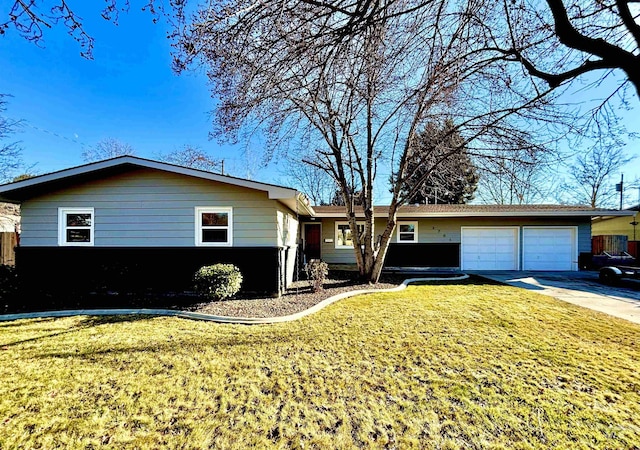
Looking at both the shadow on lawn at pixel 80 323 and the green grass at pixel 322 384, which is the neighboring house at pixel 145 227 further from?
the green grass at pixel 322 384

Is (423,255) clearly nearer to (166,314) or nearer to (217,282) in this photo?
(217,282)

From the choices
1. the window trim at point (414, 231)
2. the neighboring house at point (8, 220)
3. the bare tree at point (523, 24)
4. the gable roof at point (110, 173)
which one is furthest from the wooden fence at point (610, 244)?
the neighboring house at point (8, 220)

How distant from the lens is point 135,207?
7.95 m

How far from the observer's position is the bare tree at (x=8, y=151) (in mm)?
12592

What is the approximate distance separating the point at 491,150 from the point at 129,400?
9.33 m

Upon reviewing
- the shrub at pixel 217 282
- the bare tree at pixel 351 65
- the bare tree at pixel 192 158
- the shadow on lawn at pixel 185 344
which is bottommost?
the shadow on lawn at pixel 185 344

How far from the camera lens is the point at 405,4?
3.95m

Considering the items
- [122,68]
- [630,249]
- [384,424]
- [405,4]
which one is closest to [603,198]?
[630,249]

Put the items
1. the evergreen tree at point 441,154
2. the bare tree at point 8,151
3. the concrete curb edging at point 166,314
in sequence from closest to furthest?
the concrete curb edging at point 166,314 < the evergreen tree at point 441,154 < the bare tree at point 8,151

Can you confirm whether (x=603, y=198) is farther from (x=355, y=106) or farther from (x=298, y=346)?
(x=298, y=346)

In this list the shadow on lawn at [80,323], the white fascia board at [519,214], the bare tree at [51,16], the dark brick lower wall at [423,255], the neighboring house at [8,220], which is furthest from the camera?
the neighboring house at [8,220]

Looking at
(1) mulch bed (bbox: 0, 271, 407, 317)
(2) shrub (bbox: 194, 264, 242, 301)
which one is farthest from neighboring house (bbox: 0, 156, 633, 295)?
(2) shrub (bbox: 194, 264, 242, 301)

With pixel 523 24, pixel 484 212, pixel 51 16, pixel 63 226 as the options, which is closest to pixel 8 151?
pixel 63 226

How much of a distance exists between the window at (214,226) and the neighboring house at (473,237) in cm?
605
